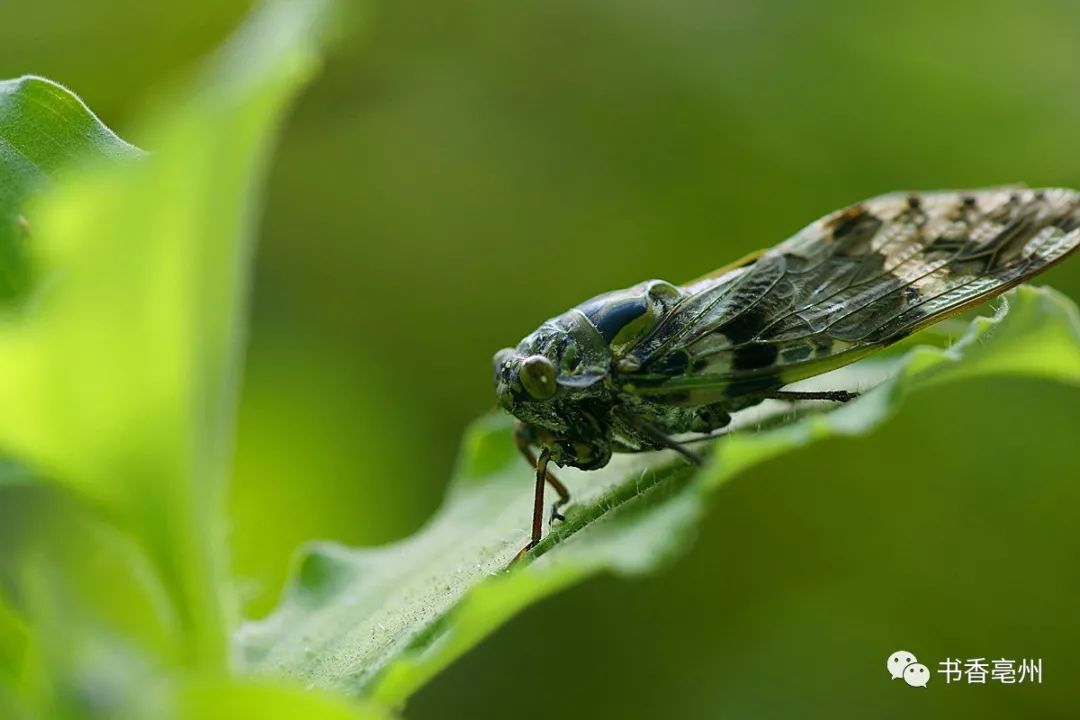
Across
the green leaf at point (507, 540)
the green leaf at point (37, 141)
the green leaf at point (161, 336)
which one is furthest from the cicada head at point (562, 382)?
the green leaf at point (161, 336)

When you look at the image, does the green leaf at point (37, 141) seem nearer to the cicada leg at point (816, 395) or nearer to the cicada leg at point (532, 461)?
the cicada leg at point (532, 461)

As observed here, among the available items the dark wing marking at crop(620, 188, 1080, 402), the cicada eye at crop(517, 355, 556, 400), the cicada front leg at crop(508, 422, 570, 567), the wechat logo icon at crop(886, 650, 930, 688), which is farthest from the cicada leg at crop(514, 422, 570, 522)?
the wechat logo icon at crop(886, 650, 930, 688)

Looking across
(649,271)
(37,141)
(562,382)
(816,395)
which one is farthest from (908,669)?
(37,141)

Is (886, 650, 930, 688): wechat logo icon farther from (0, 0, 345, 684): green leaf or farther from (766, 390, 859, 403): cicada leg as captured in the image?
(0, 0, 345, 684): green leaf

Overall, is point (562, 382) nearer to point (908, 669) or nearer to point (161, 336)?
point (161, 336)

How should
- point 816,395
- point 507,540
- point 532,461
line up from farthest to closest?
point 532,461
point 816,395
point 507,540

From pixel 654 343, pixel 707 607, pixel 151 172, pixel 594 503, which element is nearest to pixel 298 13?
pixel 151 172

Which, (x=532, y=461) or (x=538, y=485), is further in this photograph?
(x=532, y=461)

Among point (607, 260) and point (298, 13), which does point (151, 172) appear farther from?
point (607, 260)
